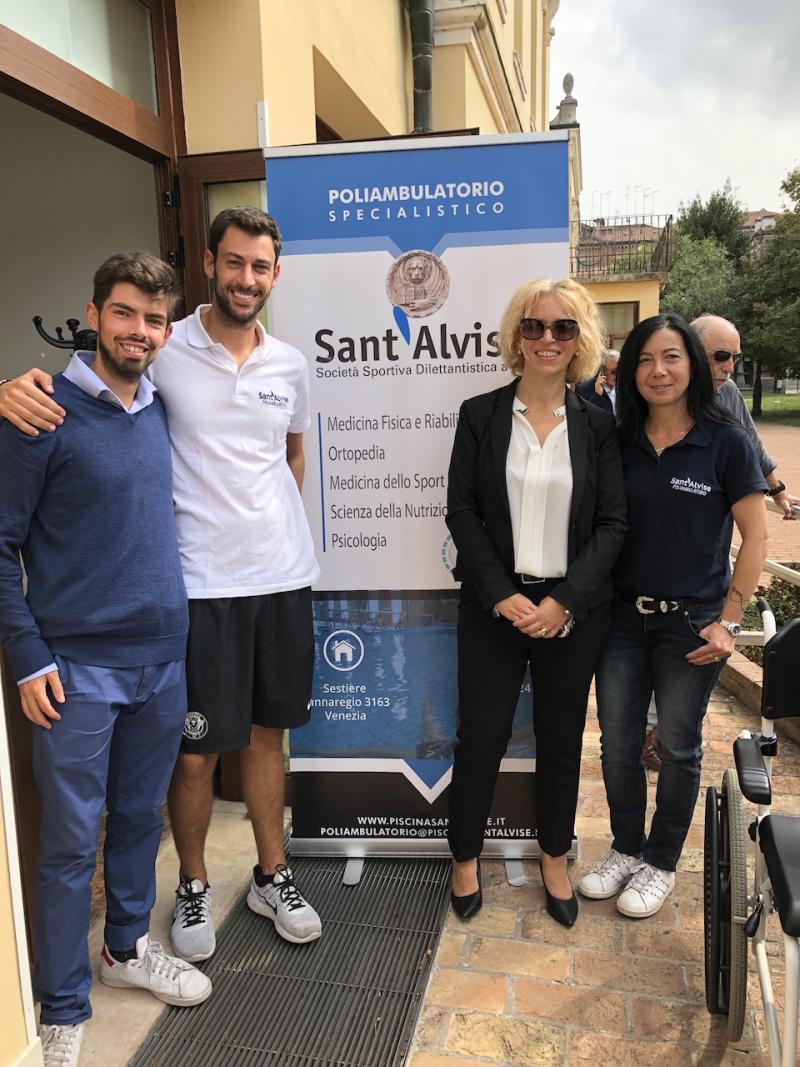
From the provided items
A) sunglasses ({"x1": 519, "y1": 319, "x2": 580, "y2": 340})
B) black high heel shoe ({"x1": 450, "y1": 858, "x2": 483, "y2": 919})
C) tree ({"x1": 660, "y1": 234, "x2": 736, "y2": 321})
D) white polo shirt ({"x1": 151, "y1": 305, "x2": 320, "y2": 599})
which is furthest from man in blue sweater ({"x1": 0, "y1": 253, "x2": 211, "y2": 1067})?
tree ({"x1": 660, "y1": 234, "x2": 736, "y2": 321})

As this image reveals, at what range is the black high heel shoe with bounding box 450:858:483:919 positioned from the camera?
260 cm

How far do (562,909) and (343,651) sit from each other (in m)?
1.13

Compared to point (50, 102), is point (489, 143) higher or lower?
lower

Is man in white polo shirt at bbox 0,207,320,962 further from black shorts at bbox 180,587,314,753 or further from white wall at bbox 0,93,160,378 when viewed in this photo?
white wall at bbox 0,93,160,378

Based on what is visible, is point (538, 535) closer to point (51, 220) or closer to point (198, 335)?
point (198, 335)

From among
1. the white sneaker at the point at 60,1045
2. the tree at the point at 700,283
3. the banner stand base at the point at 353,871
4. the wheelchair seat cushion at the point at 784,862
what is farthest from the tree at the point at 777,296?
the white sneaker at the point at 60,1045

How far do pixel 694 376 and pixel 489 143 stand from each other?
1.01m

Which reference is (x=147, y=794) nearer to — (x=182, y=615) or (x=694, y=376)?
(x=182, y=615)

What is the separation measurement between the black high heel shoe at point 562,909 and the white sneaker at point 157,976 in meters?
1.11

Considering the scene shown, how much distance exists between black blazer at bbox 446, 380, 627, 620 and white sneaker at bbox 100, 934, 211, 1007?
4.49ft

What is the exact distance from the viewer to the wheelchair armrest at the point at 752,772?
1.80 meters

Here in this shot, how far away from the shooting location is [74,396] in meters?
1.88

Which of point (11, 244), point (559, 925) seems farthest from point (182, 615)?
point (11, 244)

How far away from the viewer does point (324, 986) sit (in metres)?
2.32
